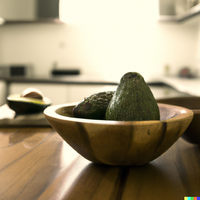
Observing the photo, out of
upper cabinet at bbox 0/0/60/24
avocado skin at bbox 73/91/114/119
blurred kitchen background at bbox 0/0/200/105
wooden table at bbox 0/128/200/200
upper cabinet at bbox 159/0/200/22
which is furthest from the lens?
blurred kitchen background at bbox 0/0/200/105

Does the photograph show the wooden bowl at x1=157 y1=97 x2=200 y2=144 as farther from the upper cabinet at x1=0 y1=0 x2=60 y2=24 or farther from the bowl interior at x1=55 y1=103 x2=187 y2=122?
the upper cabinet at x1=0 y1=0 x2=60 y2=24

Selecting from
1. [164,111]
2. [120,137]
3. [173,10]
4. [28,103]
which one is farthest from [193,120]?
[173,10]

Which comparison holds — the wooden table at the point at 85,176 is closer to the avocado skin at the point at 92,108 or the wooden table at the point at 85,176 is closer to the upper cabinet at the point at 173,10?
the avocado skin at the point at 92,108

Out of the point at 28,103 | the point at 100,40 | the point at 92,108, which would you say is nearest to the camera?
the point at 92,108

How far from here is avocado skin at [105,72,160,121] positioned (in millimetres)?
424

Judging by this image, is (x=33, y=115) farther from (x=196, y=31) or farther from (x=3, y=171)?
(x=196, y=31)

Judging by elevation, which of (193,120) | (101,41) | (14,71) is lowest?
(14,71)

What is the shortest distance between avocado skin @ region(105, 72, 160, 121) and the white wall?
10.3 ft

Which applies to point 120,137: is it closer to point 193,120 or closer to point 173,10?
point 193,120

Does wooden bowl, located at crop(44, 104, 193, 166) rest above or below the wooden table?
above

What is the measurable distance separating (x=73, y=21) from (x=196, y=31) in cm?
175

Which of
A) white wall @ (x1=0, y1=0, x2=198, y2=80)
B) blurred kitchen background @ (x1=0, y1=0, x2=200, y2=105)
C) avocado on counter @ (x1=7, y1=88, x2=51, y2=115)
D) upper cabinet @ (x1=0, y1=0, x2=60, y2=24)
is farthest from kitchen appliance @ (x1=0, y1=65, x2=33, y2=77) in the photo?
avocado on counter @ (x1=7, y1=88, x2=51, y2=115)

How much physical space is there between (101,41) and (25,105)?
2.93 meters

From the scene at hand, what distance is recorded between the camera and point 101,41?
146 inches
